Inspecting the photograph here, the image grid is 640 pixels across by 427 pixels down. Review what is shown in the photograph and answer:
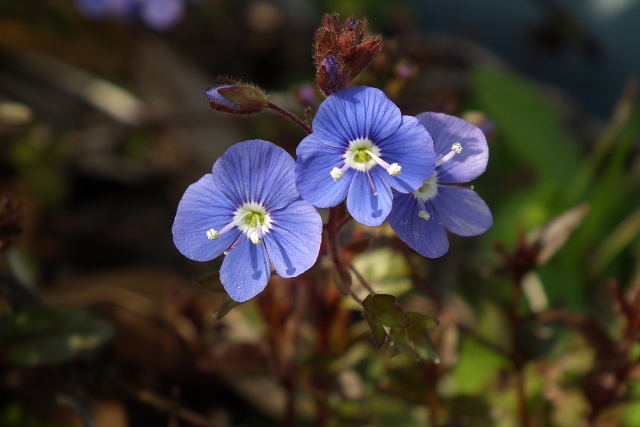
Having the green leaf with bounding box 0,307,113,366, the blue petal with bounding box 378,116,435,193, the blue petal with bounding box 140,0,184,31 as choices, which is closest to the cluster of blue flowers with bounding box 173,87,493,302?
the blue petal with bounding box 378,116,435,193

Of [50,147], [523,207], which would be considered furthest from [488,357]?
[50,147]

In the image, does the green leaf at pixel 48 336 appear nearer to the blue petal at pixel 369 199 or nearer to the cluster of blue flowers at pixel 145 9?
the blue petal at pixel 369 199

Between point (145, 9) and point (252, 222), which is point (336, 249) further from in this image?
point (145, 9)

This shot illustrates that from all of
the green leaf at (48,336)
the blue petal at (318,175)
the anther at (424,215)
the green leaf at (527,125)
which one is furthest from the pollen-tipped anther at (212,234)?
the green leaf at (527,125)

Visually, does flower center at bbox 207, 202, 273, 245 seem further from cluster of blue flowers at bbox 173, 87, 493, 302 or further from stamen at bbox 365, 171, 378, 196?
stamen at bbox 365, 171, 378, 196

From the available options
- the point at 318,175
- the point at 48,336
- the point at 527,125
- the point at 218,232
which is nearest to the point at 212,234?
the point at 218,232

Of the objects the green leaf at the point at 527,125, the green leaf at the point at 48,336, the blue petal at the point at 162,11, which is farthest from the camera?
the blue petal at the point at 162,11
